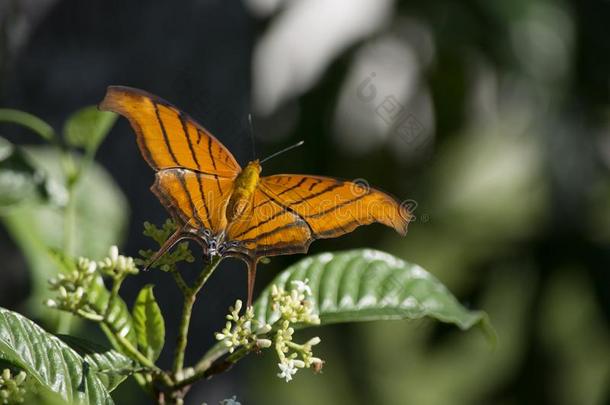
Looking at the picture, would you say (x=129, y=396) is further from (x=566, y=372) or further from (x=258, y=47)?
(x=566, y=372)

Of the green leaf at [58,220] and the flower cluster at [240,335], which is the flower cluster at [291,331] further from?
the green leaf at [58,220]

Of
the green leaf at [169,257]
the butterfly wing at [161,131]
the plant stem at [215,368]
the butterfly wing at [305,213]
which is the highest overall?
the butterfly wing at [161,131]

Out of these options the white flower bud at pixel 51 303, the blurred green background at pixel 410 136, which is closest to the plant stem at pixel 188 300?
the white flower bud at pixel 51 303

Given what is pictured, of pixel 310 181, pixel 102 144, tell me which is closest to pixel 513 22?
pixel 102 144

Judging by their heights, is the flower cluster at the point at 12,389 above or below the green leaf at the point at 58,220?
below

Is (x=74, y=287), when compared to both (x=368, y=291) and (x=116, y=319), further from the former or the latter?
(x=368, y=291)
